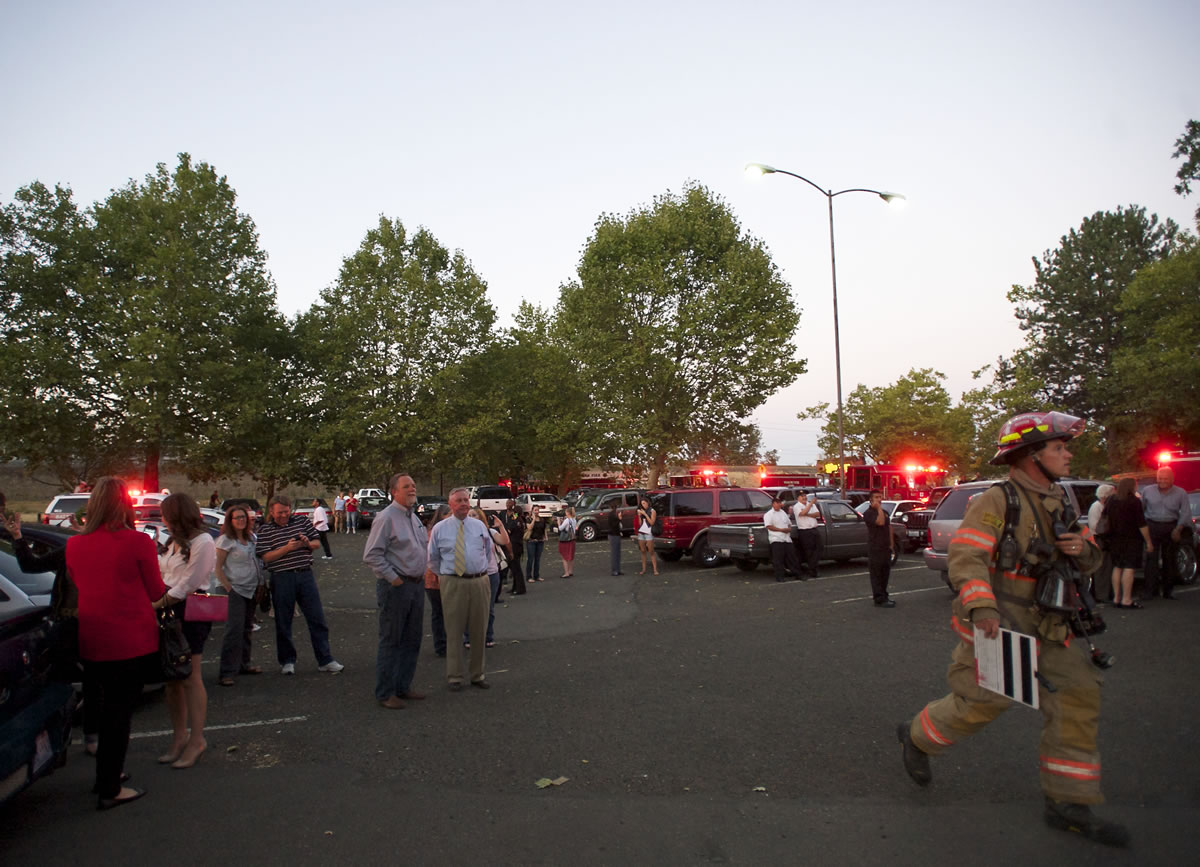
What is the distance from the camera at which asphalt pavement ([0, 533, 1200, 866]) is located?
12.7ft

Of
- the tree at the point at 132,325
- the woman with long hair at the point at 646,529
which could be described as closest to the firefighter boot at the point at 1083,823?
the woman with long hair at the point at 646,529

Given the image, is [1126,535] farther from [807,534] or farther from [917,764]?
[917,764]

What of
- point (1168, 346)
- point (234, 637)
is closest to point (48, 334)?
point (234, 637)

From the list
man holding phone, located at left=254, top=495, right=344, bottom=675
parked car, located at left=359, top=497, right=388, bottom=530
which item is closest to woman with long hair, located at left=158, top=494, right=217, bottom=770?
man holding phone, located at left=254, top=495, right=344, bottom=675

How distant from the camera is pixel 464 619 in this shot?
7.30 meters

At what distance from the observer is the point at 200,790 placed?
4.79m

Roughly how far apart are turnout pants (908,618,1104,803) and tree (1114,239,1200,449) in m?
38.7

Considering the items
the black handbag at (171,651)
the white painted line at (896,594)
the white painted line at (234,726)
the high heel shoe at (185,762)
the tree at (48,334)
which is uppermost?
the tree at (48,334)

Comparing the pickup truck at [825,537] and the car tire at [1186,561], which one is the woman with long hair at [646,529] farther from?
the car tire at [1186,561]

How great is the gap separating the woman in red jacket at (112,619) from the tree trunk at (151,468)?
3305cm

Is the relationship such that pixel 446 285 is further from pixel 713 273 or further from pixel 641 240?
pixel 713 273

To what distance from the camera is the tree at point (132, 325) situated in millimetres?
30625

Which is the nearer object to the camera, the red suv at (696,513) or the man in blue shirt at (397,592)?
the man in blue shirt at (397,592)

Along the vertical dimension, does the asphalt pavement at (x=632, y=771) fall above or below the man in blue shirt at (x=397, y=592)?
below
